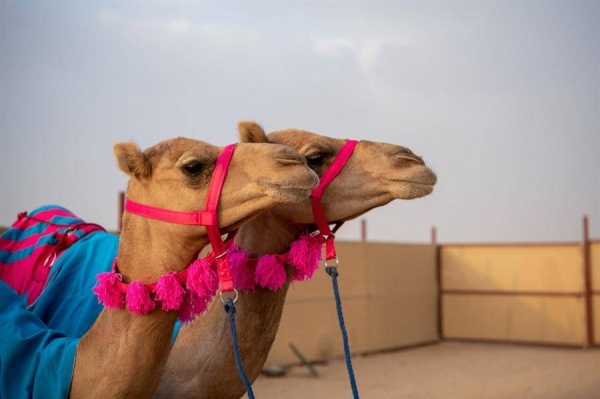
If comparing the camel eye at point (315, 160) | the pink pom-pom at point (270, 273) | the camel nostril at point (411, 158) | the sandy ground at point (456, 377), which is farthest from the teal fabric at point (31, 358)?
the sandy ground at point (456, 377)

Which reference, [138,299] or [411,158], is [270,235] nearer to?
[411,158]

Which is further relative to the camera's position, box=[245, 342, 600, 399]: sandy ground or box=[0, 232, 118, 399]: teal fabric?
box=[245, 342, 600, 399]: sandy ground

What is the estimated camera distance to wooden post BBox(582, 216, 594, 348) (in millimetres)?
12484

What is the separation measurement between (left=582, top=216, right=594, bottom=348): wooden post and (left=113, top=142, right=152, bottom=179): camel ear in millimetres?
11359

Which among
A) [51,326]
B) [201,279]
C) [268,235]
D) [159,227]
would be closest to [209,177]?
→ [159,227]

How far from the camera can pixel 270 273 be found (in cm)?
298

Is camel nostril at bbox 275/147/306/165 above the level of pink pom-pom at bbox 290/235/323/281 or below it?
above

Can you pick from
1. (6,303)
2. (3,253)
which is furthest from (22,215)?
(6,303)

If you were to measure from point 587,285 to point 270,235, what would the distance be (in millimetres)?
10673

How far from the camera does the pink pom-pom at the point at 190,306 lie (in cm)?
254

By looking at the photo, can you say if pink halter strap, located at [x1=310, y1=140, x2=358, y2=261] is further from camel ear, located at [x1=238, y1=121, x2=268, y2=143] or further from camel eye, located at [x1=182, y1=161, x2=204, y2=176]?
camel eye, located at [x1=182, y1=161, x2=204, y2=176]

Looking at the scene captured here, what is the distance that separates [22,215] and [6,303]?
51.4 inches

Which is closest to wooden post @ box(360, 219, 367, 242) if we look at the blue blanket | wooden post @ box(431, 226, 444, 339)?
wooden post @ box(431, 226, 444, 339)

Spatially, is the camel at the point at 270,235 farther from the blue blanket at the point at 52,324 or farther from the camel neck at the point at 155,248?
the camel neck at the point at 155,248
